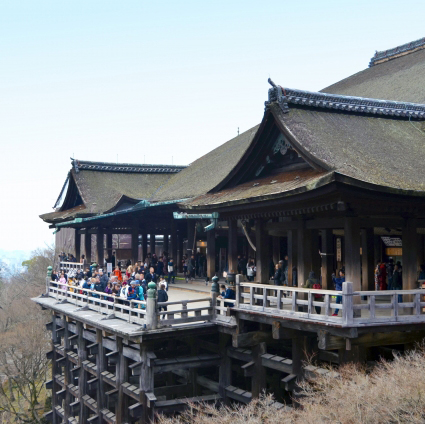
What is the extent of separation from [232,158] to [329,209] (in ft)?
51.9

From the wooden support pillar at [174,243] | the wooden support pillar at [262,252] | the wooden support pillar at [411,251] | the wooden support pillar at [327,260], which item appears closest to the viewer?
the wooden support pillar at [411,251]

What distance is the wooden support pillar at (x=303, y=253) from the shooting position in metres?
17.2

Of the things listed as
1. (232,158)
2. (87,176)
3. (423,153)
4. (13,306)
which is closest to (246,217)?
(423,153)

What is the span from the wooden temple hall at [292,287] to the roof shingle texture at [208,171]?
13.2 feet

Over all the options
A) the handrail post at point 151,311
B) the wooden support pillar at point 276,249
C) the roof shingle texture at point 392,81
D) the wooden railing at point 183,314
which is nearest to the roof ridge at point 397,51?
the roof shingle texture at point 392,81

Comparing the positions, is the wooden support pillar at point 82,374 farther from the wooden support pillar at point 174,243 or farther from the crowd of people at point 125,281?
the wooden support pillar at point 174,243

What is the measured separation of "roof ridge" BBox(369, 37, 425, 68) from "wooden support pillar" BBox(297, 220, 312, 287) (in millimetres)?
17766

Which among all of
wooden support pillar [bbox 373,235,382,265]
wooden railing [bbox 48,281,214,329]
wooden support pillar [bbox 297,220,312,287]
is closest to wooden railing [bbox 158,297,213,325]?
wooden railing [bbox 48,281,214,329]

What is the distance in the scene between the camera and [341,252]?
24.9 m

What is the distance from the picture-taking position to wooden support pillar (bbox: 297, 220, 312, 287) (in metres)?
17.2

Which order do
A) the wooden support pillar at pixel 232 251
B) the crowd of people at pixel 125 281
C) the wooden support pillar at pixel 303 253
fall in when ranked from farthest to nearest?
1. the wooden support pillar at pixel 232 251
2. the crowd of people at pixel 125 281
3. the wooden support pillar at pixel 303 253

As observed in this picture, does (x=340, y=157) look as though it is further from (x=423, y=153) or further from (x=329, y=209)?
(x=423, y=153)

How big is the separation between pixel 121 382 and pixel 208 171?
15.0m

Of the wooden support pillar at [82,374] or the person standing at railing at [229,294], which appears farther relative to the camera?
the wooden support pillar at [82,374]
